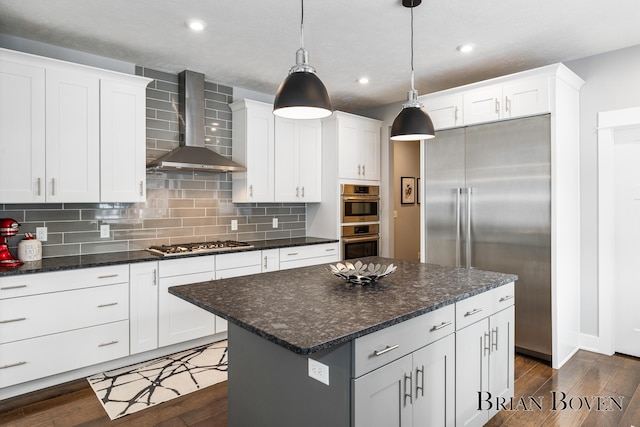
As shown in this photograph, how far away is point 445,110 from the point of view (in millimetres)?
3918

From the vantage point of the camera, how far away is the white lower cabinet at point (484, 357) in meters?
2.10

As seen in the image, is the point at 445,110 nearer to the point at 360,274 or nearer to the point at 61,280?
the point at 360,274

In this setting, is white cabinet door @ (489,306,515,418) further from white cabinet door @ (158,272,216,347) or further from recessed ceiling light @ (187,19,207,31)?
recessed ceiling light @ (187,19,207,31)

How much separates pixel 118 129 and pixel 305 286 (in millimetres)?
2269

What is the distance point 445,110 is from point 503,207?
1118 mm

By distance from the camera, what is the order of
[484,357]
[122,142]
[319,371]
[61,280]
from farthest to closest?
1. [122,142]
2. [61,280]
3. [484,357]
4. [319,371]

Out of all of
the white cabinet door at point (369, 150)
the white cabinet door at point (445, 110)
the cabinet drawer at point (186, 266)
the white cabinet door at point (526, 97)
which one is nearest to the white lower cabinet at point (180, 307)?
the cabinet drawer at point (186, 266)

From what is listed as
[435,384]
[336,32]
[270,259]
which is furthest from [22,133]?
[435,384]

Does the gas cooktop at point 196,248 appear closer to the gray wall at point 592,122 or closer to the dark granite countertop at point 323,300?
the dark granite countertop at point 323,300

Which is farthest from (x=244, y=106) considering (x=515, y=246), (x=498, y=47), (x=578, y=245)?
(x=578, y=245)

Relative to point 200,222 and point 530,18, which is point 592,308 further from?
point 200,222

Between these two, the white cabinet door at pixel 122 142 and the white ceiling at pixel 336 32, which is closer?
the white ceiling at pixel 336 32

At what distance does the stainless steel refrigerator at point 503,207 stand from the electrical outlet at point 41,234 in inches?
139

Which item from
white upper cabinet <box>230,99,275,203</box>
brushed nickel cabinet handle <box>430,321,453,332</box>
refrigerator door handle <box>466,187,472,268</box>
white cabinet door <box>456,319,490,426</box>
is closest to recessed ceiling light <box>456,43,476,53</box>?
refrigerator door handle <box>466,187,472,268</box>
